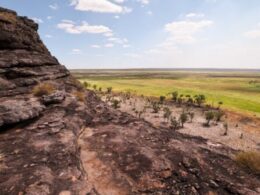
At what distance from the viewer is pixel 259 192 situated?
9.86 meters

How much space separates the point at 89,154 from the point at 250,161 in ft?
26.6

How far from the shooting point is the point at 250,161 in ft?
39.7

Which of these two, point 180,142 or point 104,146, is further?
point 180,142

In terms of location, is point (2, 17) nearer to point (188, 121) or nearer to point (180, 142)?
point (180, 142)

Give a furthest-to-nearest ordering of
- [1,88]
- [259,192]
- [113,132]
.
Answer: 1. [1,88]
2. [113,132]
3. [259,192]

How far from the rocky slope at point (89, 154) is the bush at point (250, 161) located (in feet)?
1.40

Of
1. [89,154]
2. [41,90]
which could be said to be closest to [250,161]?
[89,154]

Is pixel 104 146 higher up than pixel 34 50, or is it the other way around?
pixel 34 50

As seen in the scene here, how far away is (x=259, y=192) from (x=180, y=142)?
16.5 ft

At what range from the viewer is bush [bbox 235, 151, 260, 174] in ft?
38.6

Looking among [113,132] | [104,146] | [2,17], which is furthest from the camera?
[2,17]

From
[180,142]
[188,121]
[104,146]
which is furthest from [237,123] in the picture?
[104,146]

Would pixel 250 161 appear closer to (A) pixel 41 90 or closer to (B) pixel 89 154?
(B) pixel 89 154

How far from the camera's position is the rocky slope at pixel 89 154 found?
9.02 meters
